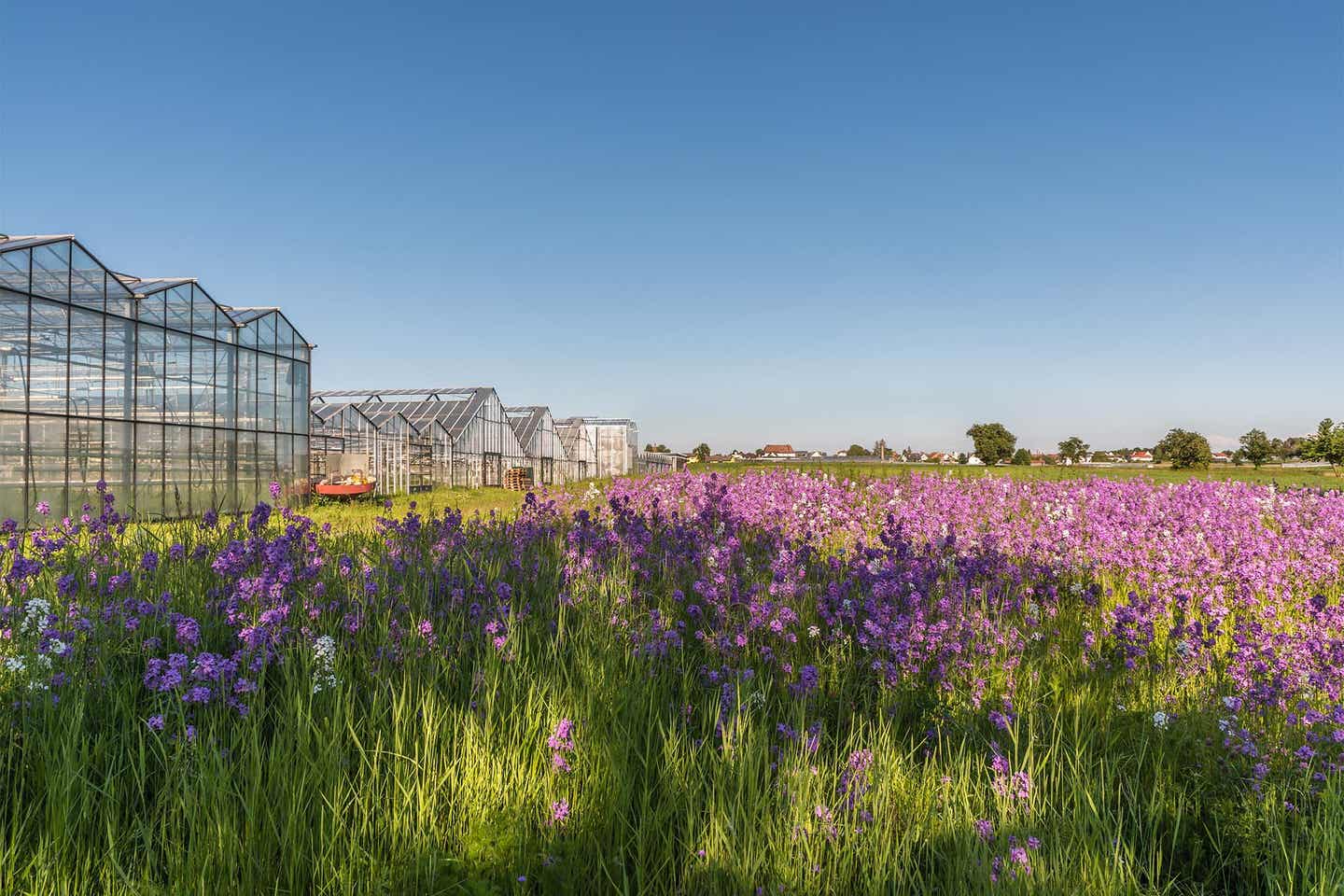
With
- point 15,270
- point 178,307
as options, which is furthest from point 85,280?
point 178,307

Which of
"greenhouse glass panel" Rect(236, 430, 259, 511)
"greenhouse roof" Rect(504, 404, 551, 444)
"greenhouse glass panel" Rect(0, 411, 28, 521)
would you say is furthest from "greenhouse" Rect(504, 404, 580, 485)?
"greenhouse glass panel" Rect(0, 411, 28, 521)

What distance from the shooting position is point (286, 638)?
12.5 feet

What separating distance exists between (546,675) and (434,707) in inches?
26.3

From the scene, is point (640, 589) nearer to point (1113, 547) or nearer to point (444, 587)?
point (444, 587)

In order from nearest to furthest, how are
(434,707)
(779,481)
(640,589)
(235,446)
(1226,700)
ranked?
1. (434,707)
2. (1226,700)
3. (640,589)
4. (779,481)
5. (235,446)

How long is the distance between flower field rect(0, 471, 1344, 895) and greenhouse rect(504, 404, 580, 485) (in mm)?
44492

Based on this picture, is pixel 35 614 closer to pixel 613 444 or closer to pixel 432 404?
pixel 432 404

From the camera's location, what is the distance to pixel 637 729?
3367 mm

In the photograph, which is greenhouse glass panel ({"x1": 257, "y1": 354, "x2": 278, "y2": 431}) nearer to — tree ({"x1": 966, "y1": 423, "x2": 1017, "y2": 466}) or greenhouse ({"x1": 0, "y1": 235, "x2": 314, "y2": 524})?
greenhouse ({"x1": 0, "y1": 235, "x2": 314, "y2": 524})

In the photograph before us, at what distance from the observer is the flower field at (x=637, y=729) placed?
2.47 meters

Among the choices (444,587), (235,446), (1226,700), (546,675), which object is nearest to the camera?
(1226,700)

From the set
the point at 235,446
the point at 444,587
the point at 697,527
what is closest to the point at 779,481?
the point at 697,527

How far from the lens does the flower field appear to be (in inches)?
97.4

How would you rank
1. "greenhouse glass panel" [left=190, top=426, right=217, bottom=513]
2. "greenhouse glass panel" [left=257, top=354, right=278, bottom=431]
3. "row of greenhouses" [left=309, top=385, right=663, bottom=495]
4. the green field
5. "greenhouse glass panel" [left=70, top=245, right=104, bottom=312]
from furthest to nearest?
"row of greenhouses" [left=309, top=385, right=663, bottom=495]
"greenhouse glass panel" [left=257, top=354, right=278, bottom=431]
"greenhouse glass panel" [left=190, top=426, right=217, bottom=513]
the green field
"greenhouse glass panel" [left=70, top=245, right=104, bottom=312]
